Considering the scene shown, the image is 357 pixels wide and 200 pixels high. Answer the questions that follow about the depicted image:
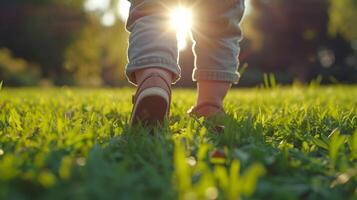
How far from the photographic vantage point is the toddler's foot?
Result: 5.91ft

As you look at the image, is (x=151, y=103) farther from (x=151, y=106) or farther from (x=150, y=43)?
(x=150, y=43)

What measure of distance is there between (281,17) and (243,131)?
33.5 metres

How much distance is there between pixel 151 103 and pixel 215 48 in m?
0.69

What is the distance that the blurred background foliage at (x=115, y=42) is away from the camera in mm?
22766

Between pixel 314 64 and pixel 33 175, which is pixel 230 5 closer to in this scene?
pixel 33 175

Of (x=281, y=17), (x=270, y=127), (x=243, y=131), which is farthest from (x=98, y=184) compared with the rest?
(x=281, y=17)

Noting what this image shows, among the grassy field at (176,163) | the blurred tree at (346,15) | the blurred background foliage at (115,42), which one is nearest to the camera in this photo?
the grassy field at (176,163)

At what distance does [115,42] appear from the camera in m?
22.9

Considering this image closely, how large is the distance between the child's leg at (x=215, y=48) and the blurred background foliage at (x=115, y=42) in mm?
9641

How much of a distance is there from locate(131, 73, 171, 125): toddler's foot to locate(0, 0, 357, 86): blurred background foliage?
33.2 feet

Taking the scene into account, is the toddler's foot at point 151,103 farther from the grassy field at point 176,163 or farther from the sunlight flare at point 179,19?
the sunlight flare at point 179,19

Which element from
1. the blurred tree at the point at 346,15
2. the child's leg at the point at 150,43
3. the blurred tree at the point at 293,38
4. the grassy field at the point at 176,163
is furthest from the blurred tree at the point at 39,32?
the grassy field at the point at 176,163

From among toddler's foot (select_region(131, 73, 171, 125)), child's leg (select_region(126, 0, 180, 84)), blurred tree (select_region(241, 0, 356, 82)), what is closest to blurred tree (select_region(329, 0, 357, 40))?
blurred tree (select_region(241, 0, 356, 82))

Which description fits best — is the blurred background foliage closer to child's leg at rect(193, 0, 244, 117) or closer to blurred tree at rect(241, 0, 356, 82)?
blurred tree at rect(241, 0, 356, 82)
